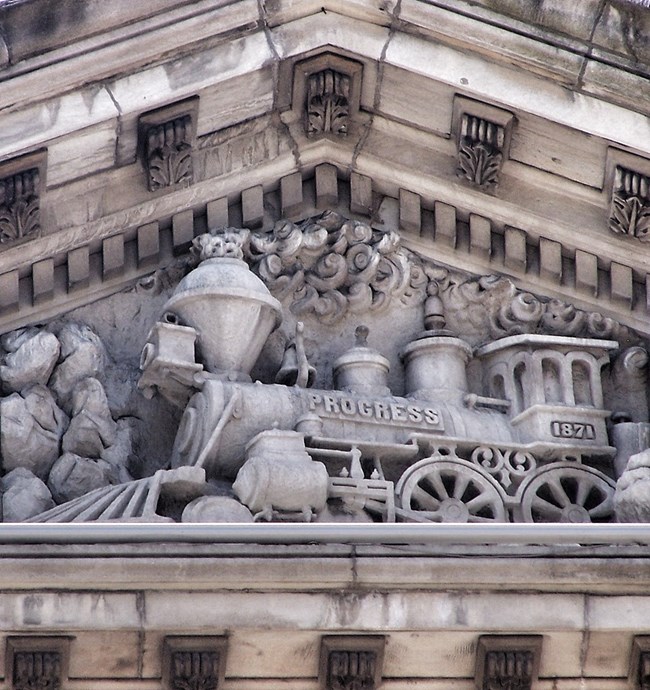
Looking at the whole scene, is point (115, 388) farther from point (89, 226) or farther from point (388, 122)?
point (388, 122)

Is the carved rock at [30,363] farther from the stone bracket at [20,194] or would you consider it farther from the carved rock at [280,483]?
the carved rock at [280,483]

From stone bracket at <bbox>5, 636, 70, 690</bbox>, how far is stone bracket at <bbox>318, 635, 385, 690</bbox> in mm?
1119

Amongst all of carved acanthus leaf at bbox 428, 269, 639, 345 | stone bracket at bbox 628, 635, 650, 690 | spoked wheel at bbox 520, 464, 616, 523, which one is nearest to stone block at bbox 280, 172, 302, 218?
carved acanthus leaf at bbox 428, 269, 639, 345

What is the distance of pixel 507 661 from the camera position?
36.6 ft

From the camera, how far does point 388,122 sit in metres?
12.8

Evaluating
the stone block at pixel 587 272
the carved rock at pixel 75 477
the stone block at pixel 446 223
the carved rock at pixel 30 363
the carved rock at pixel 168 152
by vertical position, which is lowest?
the carved rock at pixel 75 477

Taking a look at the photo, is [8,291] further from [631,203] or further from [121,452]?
[631,203]

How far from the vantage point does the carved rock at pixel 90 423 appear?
469 inches

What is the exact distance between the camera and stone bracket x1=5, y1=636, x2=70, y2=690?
10906 mm

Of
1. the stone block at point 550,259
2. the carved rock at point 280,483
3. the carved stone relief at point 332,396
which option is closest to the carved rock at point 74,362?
the carved stone relief at point 332,396

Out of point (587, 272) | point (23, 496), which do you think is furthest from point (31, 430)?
point (587, 272)

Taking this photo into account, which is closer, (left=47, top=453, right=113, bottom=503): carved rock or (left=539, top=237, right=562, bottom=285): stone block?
(left=47, top=453, right=113, bottom=503): carved rock

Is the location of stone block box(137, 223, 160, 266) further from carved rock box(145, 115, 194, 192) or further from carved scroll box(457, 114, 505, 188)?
carved scroll box(457, 114, 505, 188)

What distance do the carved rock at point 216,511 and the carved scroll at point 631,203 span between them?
2.53 m
